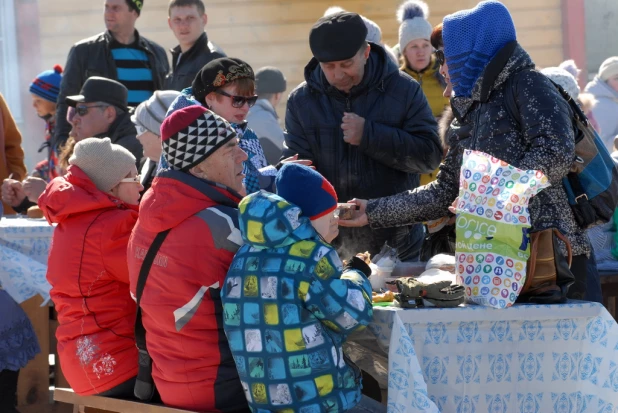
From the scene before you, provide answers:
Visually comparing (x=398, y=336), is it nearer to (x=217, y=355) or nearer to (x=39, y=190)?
(x=217, y=355)

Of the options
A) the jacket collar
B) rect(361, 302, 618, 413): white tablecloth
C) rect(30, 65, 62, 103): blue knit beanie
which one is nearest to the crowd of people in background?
rect(361, 302, 618, 413): white tablecloth

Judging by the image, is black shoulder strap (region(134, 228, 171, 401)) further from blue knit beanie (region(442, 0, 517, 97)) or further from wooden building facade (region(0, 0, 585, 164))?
wooden building facade (region(0, 0, 585, 164))

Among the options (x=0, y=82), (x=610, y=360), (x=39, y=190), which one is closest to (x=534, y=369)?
(x=610, y=360)

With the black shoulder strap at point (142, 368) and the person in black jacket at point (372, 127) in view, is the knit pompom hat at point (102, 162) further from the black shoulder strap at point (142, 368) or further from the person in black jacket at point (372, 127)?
the person in black jacket at point (372, 127)

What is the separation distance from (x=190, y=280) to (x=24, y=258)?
2393 mm

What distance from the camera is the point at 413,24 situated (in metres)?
6.95

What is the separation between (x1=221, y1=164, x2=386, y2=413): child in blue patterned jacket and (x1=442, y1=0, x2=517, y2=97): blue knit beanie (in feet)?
2.92

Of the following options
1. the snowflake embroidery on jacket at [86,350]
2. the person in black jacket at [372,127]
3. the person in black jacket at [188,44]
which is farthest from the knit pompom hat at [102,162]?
the person in black jacket at [188,44]

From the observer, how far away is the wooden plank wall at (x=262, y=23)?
11.1m

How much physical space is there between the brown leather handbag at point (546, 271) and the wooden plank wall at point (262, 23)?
783 centimetres

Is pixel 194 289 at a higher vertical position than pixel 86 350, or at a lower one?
higher

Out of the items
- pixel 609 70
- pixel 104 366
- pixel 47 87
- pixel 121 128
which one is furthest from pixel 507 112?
pixel 609 70

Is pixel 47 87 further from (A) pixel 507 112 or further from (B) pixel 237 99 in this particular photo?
(A) pixel 507 112

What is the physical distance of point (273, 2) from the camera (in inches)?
440
